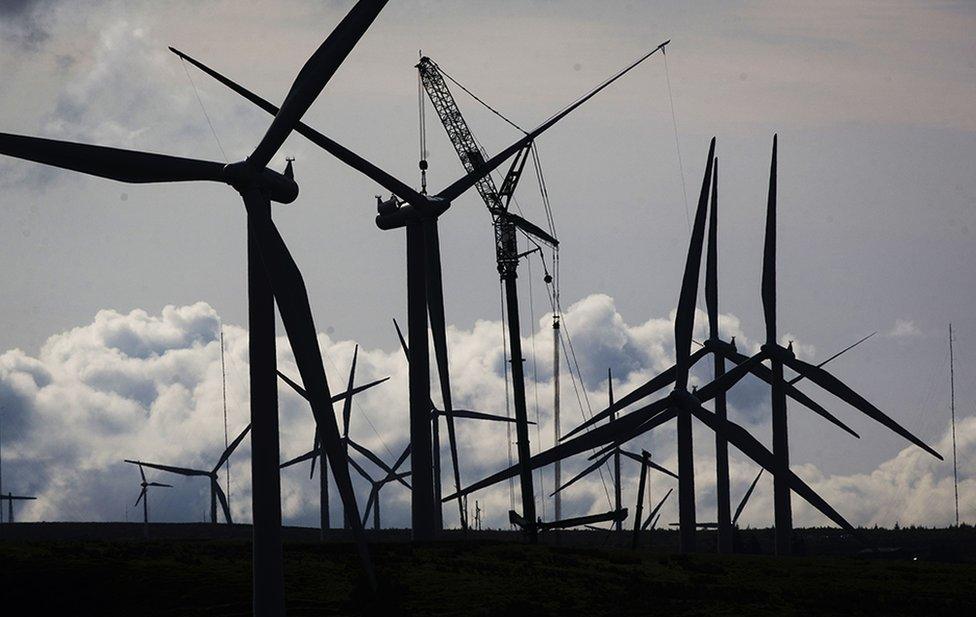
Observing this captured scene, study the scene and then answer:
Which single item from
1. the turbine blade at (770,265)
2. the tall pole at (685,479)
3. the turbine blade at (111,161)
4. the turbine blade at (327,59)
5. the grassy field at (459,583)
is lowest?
the grassy field at (459,583)

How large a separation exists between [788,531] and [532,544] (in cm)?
2291

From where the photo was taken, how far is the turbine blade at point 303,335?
68750 millimetres

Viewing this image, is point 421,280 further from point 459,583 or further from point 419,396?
point 459,583

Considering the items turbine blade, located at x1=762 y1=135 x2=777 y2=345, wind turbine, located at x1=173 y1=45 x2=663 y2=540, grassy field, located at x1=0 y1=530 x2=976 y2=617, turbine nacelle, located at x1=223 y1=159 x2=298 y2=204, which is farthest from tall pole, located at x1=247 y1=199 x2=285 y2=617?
turbine blade, located at x1=762 y1=135 x2=777 y2=345

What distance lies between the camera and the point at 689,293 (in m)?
121

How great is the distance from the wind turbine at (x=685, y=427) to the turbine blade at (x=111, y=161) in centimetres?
4880

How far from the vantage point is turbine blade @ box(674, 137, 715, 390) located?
12069 cm

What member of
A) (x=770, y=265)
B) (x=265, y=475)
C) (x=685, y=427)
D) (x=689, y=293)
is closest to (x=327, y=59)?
(x=265, y=475)

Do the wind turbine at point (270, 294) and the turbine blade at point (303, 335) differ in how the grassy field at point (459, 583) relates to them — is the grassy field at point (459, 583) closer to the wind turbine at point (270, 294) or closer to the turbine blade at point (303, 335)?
the wind turbine at point (270, 294)

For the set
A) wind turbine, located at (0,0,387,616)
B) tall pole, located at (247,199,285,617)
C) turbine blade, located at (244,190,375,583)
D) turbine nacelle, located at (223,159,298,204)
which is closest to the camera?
turbine blade, located at (244,190,375,583)

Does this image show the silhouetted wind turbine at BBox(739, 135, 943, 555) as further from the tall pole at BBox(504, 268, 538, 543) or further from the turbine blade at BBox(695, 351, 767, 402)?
the tall pole at BBox(504, 268, 538, 543)

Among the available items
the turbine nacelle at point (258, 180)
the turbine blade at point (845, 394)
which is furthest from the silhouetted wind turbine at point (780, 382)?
the turbine nacelle at point (258, 180)

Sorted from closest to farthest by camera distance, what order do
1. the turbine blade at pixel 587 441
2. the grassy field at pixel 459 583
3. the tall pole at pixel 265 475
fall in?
the tall pole at pixel 265 475
the grassy field at pixel 459 583
the turbine blade at pixel 587 441

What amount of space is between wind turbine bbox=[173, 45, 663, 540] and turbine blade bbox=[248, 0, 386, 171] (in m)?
27.7
